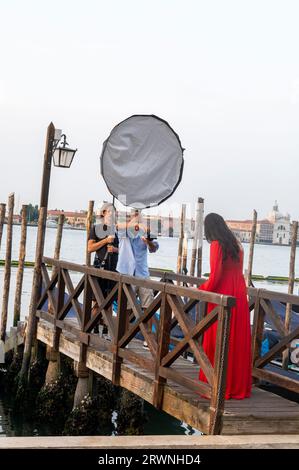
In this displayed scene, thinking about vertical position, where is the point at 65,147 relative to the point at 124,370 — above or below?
above

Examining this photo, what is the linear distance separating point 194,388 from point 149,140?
3.18 m

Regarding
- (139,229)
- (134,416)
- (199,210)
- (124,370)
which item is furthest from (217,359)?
(199,210)

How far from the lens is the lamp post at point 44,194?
32.1 feet

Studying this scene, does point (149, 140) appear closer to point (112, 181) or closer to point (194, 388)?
point (112, 181)

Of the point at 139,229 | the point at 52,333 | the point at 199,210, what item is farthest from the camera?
the point at 199,210

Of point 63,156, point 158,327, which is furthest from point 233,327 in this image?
point 63,156

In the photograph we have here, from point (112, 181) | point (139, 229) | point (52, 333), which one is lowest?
point (52, 333)

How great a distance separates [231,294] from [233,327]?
0.86 ft

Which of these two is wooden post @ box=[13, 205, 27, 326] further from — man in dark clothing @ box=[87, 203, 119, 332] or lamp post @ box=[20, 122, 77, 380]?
man in dark clothing @ box=[87, 203, 119, 332]

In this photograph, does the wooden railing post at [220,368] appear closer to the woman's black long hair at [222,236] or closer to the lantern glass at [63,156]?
the woman's black long hair at [222,236]

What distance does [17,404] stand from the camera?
9.74m

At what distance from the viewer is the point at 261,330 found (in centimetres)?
668

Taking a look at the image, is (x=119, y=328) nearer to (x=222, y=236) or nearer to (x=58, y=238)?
(x=222, y=236)

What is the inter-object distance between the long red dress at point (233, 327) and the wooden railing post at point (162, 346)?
420mm
